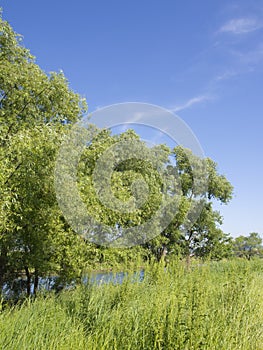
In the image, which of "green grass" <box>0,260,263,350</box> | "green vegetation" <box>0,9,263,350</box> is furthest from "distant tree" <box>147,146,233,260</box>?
"green grass" <box>0,260,263,350</box>

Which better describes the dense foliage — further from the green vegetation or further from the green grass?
the green grass

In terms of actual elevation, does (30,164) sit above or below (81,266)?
above

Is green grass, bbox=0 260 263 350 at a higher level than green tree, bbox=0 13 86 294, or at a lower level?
lower

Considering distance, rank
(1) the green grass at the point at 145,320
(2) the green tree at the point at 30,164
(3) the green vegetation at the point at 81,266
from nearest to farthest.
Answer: (1) the green grass at the point at 145,320
(3) the green vegetation at the point at 81,266
(2) the green tree at the point at 30,164

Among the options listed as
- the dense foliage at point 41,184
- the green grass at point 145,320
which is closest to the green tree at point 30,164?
the dense foliage at point 41,184

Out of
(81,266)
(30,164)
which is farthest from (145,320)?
(81,266)

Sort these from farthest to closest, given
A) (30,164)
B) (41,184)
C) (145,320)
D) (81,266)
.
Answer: (81,266) → (41,184) → (30,164) → (145,320)

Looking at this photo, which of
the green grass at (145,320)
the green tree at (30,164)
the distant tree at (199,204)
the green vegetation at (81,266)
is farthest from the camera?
the distant tree at (199,204)

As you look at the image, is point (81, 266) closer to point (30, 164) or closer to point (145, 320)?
point (30, 164)

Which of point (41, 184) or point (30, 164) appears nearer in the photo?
point (30, 164)

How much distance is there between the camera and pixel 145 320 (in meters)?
4.94

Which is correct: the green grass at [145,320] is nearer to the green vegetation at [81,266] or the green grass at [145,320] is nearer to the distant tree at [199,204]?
the green vegetation at [81,266]

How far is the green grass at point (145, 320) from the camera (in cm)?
429

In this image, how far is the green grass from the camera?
429 centimetres
